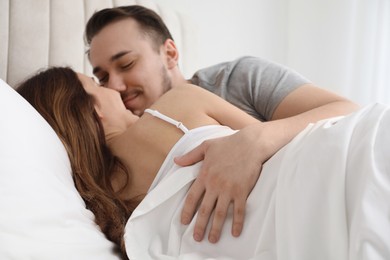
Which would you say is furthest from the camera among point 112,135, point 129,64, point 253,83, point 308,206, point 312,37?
point 312,37

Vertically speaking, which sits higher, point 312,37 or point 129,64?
point 129,64

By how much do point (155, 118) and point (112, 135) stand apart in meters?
0.23

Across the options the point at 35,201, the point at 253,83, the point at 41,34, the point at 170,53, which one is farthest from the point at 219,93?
the point at 35,201

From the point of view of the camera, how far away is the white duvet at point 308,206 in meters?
0.70

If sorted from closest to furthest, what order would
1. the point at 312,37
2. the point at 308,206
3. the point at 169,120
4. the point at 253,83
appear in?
the point at 308,206, the point at 169,120, the point at 253,83, the point at 312,37

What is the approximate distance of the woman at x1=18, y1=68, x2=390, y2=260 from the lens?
28.8 inches

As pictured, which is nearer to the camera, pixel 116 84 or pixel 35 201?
pixel 35 201

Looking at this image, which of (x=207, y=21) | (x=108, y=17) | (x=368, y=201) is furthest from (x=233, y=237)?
(x=207, y=21)

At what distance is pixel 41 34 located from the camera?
1.87 meters

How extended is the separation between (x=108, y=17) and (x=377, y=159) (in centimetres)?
136

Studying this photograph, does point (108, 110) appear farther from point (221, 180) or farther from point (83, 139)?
point (221, 180)

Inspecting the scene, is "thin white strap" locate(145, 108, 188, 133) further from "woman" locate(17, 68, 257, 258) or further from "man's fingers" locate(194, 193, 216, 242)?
"man's fingers" locate(194, 193, 216, 242)

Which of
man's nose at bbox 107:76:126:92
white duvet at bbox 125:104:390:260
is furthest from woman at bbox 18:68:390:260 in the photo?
man's nose at bbox 107:76:126:92

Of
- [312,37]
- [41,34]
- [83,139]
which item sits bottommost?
[312,37]
